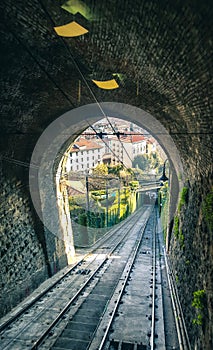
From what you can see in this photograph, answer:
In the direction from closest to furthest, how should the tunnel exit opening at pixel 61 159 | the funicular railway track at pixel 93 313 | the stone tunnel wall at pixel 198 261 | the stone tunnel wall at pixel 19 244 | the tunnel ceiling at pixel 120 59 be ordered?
the tunnel ceiling at pixel 120 59
the stone tunnel wall at pixel 198 261
the funicular railway track at pixel 93 313
the stone tunnel wall at pixel 19 244
the tunnel exit opening at pixel 61 159

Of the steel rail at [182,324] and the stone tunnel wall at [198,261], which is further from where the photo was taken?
the steel rail at [182,324]

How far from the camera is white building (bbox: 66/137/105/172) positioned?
4891 centimetres

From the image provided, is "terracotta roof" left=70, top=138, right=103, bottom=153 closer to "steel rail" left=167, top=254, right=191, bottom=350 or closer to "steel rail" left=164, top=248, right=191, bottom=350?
"steel rail" left=164, top=248, right=191, bottom=350

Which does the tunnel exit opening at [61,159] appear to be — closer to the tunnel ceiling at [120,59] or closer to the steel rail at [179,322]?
the tunnel ceiling at [120,59]

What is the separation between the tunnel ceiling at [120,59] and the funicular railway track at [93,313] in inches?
170

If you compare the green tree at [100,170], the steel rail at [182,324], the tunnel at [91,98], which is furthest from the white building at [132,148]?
the steel rail at [182,324]

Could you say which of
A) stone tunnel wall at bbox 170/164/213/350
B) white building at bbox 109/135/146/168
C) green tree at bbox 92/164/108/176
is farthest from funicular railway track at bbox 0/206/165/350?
white building at bbox 109/135/146/168

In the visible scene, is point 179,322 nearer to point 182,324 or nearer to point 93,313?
point 182,324

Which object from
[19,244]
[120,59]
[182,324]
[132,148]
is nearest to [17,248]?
[19,244]

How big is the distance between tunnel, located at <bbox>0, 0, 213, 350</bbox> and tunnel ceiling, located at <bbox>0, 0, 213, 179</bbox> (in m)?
0.02

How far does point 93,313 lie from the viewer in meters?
9.15

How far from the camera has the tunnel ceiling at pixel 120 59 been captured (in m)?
4.06

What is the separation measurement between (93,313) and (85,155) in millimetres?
43015

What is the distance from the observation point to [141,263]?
14.5 meters
